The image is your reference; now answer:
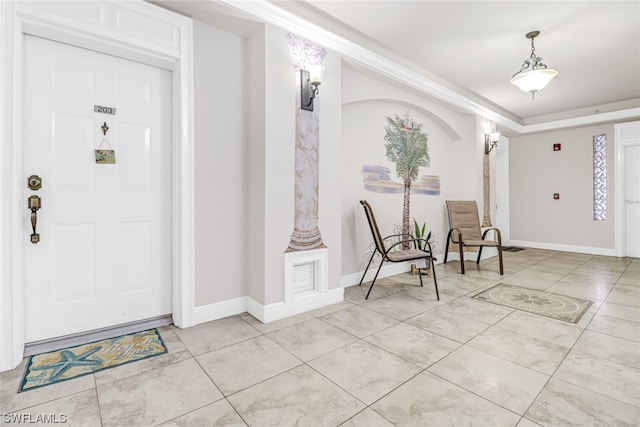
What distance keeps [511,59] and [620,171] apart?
12.2 ft

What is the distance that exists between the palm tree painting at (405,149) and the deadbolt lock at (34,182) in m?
3.55

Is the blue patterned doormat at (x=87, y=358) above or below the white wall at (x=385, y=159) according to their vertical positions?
below

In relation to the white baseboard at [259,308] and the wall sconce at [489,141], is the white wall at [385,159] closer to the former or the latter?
the wall sconce at [489,141]

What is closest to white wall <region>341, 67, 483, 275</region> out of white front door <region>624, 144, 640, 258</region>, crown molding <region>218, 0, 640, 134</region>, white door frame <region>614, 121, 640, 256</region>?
crown molding <region>218, 0, 640, 134</region>

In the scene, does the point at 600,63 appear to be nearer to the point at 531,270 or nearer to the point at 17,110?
the point at 531,270

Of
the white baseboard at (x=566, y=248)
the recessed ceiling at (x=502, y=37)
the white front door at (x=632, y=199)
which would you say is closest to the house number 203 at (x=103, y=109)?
the recessed ceiling at (x=502, y=37)

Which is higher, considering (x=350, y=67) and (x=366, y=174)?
(x=350, y=67)

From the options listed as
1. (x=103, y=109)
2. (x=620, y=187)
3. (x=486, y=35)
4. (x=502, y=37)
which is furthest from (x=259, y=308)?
(x=620, y=187)

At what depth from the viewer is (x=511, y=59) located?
3740 mm

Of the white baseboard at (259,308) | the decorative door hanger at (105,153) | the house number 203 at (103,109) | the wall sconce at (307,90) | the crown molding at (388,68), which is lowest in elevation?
the white baseboard at (259,308)

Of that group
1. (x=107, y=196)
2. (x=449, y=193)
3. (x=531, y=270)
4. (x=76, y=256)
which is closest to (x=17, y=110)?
(x=107, y=196)

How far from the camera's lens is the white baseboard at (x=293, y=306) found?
258 centimetres

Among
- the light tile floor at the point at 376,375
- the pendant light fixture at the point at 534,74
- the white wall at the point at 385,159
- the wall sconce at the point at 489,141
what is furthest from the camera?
the wall sconce at the point at 489,141

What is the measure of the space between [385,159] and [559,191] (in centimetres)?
457
